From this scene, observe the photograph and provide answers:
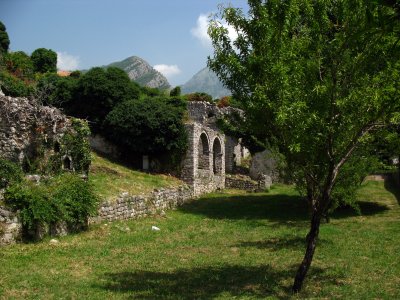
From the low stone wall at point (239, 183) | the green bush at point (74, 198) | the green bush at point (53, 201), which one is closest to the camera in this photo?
the green bush at point (53, 201)

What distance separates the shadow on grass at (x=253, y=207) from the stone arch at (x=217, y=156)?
551cm

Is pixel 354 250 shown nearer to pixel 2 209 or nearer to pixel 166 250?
pixel 166 250

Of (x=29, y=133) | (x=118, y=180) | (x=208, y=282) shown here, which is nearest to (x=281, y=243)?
(x=208, y=282)

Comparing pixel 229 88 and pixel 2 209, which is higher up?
pixel 229 88

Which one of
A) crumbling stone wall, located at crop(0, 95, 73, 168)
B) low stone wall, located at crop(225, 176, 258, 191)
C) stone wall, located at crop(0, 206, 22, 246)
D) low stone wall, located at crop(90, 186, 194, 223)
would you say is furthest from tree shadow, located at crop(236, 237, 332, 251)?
low stone wall, located at crop(225, 176, 258, 191)

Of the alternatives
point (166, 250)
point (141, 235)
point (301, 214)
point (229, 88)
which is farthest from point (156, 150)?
point (229, 88)

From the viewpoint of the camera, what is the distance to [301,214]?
19.6m

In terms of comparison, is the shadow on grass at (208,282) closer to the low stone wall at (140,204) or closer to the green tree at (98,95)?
the low stone wall at (140,204)

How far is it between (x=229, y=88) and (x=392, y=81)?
3020 mm

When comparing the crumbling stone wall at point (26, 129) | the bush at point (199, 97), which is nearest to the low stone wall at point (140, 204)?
the crumbling stone wall at point (26, 129)

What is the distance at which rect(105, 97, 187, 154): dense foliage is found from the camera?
81.4 ft

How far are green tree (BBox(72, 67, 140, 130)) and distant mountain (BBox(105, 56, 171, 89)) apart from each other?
104 m

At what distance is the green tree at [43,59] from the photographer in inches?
1886

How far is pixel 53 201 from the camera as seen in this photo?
12.6 metres
